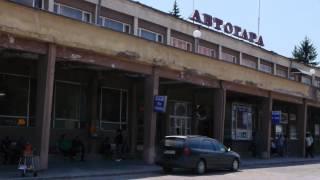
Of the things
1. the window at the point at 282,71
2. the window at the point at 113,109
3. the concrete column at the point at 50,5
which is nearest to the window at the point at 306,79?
the window at the point at 282,71

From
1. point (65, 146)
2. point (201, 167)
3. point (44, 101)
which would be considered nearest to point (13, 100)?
point (65, 146)

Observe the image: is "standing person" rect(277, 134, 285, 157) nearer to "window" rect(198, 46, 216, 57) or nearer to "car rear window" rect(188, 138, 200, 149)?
"window" rect(198, 46, 216, 57)

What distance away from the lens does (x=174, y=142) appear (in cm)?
2402

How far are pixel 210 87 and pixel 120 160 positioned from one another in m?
7.10

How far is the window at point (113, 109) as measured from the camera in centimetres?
3009

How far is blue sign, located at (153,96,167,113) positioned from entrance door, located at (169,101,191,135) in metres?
8.80

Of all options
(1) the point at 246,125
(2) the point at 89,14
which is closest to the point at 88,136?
(2) the point at 89,14

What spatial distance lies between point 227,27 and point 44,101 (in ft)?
78.4

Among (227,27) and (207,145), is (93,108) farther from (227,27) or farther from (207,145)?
(227,27)

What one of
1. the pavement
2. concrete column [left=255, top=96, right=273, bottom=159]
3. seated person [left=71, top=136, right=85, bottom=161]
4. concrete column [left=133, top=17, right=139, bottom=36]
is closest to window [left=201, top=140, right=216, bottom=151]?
the pavement

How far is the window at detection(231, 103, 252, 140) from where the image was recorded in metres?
41.8

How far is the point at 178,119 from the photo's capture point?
3672 centimetres

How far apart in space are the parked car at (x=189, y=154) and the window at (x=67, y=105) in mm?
5708

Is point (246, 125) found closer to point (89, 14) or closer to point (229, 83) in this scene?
point (229, 83)
